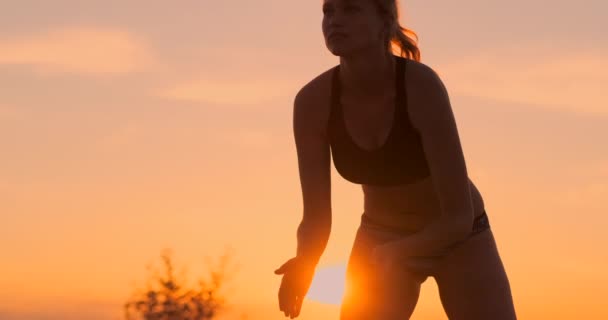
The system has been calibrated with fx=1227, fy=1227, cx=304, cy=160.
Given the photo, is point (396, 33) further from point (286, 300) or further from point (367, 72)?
point (286, 300)

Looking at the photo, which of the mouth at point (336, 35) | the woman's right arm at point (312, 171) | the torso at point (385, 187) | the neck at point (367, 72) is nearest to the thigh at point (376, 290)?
the torso at point (385, 187)

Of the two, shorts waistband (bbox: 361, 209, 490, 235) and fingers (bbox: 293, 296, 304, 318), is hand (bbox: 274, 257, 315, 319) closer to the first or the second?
fingers (bbox: 293, 296, 304, 318)

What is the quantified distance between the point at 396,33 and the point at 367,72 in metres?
0.28

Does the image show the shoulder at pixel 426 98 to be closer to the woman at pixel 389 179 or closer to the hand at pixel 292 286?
the woman at pixel 389 179

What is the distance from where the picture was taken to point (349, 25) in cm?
650

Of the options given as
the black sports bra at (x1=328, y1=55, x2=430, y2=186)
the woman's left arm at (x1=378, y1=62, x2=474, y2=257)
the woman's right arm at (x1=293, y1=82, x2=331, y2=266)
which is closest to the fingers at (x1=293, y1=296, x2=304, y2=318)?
the woman's right arm at (x1=293, y1=82, x2=331, y2=266)

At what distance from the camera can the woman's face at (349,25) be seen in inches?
256

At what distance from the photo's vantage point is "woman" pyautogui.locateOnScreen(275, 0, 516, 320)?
21.7ft

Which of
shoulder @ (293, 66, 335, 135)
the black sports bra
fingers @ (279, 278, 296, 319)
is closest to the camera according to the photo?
the black sports bra

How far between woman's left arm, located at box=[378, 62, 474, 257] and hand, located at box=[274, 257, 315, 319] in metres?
0.54

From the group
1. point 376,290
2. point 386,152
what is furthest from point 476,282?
point 386,152

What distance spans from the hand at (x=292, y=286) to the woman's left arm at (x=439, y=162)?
1.78 feet

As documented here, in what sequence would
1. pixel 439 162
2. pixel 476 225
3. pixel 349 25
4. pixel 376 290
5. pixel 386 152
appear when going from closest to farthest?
pixel 349 25 < pixel 439 162 < pixel 386 152 < pixel 376 290 < pixel 476 225

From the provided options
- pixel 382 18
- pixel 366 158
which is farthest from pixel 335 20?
pixel 366 158
